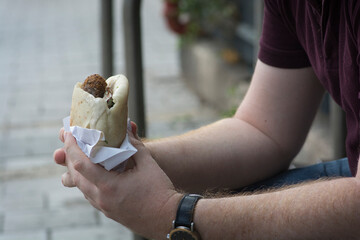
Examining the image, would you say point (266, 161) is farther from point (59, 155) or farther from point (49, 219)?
point (49, 219)

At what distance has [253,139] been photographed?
6.60 feet

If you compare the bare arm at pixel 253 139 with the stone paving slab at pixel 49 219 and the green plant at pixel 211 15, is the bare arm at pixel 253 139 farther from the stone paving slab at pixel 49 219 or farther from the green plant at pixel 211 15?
the green plant at pixel 211 15

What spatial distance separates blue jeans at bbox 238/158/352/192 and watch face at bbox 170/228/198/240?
18.1 inches

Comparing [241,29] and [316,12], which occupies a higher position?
[316,12]

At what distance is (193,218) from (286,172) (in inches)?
23.9

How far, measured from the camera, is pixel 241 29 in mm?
5926

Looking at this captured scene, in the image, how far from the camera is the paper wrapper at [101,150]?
5.01 feet

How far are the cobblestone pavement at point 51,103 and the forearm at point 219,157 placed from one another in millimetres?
1558

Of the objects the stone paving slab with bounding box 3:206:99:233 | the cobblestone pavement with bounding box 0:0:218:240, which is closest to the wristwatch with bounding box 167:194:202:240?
the cobblestone pavement with bounding box 0:0:218:240

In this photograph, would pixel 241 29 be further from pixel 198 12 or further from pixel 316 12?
pixel 316 12

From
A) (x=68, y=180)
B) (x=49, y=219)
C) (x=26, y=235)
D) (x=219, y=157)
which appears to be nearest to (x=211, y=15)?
(x=49, y=219)

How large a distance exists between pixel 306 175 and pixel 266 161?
0.14 metres

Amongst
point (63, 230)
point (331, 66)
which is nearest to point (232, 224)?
point (331, 66)

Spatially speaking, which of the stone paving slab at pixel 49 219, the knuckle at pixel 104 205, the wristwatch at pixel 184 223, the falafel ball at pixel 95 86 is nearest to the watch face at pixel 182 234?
the wristwatch at pixel 184 223
